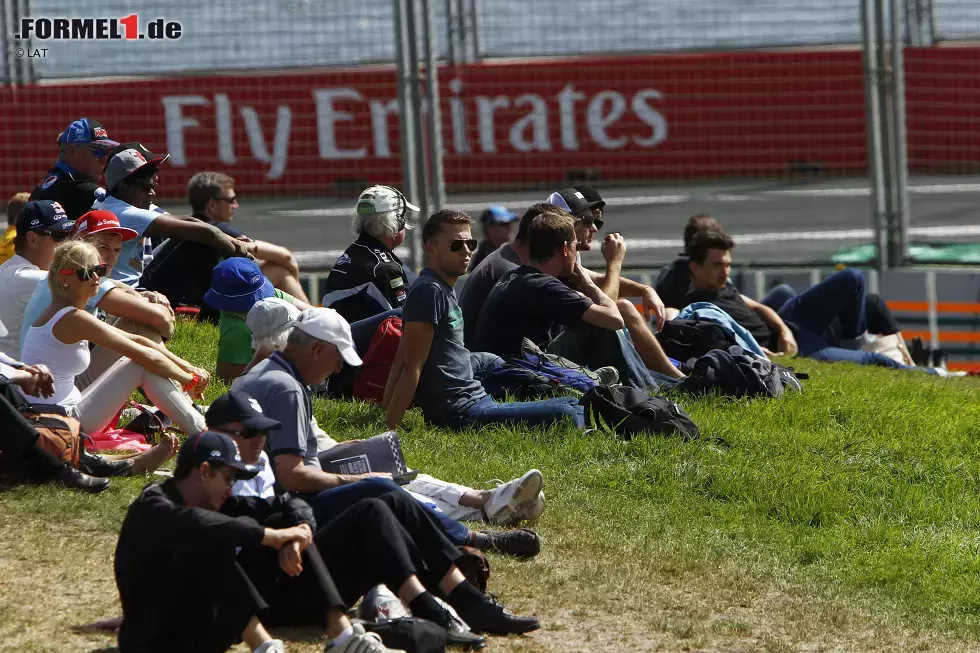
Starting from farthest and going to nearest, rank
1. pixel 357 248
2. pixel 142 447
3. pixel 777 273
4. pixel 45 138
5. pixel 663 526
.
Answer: pixel 45 138
pixel 777 273
pixel 357 248
pixel 142 447
pixel 663 526

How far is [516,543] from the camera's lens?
19.6ft

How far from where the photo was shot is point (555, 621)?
5.35m

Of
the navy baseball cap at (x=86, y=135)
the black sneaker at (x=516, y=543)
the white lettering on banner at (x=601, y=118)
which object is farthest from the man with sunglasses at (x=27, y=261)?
the white lettering on banner at (x=601, y=118)

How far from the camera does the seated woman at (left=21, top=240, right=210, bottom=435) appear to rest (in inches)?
255

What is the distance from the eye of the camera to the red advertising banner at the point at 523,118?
48.8ft

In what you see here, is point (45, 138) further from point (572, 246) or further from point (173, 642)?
point (173, 642)

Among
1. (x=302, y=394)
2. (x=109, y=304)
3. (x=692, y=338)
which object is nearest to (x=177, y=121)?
(x=692, y=338)

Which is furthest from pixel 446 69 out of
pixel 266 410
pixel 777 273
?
pixel 266 410

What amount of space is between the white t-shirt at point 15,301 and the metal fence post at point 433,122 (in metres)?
5.35

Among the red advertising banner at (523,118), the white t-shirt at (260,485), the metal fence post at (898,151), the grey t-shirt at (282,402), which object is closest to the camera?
the white t-shirt at (260,485)

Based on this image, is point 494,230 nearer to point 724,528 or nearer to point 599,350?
point 599,350

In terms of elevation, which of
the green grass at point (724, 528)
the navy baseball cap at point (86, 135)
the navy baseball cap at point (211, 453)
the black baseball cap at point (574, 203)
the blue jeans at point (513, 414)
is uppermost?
the navy baseball cap at point (86, 135)

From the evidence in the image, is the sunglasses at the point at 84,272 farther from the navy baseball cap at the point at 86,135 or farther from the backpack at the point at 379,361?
the navy baseball cap at the point at 86,135

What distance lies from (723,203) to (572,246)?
28.7ft
